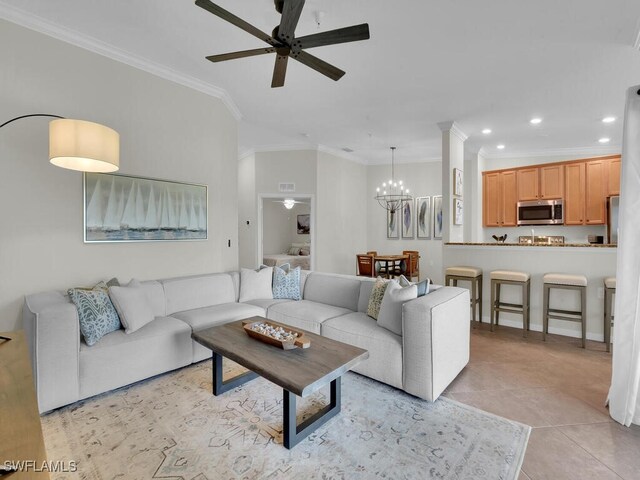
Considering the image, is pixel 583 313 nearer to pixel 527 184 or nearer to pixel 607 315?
pixel 607 315

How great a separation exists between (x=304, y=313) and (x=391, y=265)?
3862mm

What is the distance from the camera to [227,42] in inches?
115

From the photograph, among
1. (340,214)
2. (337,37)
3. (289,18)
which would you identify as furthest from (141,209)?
(340,214)

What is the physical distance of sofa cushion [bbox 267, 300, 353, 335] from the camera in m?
3.07

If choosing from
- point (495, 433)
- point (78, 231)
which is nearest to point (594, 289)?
point (495, 433)

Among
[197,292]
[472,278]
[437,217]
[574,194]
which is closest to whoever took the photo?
[197,292]

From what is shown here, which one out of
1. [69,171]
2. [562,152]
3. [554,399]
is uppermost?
[562,152]

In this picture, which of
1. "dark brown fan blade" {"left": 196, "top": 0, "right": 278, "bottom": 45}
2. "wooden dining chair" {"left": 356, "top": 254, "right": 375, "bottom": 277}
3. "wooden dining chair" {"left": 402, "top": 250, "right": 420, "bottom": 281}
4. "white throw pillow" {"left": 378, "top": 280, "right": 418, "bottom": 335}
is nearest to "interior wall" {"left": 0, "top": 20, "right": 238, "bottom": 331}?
"dark brown fan blade" {"left": 196, "top": 0, "right": 278, "bottom": 45}

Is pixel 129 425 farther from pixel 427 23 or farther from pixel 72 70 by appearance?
pixel 427 23

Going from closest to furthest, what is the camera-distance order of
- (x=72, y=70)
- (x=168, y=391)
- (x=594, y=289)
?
(x=168, y=391)
(x=72, y=70)
(x=594, y=289)

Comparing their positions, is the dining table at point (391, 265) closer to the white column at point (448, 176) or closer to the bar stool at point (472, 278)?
the white column at point (448, 176)

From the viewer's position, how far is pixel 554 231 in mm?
6570

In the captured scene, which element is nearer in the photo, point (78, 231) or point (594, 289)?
point (78, 231)

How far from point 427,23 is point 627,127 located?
1632 millimetres
